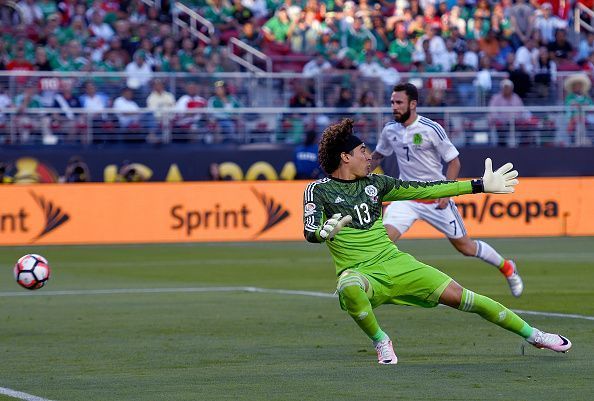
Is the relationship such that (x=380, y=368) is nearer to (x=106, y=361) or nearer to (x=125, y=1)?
(x=106, y=361)

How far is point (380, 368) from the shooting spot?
8.90 metres

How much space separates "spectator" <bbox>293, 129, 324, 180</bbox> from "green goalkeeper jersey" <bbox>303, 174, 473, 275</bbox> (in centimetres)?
1934

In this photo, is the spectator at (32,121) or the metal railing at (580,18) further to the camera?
the metal railing at (580,18)

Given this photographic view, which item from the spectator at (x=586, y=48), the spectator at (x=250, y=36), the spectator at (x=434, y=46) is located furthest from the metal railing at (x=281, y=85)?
the spectator at (x=586, y=48)

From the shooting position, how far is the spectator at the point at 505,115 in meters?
30.7

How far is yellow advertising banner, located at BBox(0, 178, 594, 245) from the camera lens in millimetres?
25953

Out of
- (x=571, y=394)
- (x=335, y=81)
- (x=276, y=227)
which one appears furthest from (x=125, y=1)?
(x=571, y=394)

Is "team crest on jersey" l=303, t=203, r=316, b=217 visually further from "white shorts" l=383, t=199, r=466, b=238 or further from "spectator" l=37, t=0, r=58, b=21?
"spectator" l=37, t=0, r=58, b=21

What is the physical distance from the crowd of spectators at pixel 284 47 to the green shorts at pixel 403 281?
64.2 feet

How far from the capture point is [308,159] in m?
28.8

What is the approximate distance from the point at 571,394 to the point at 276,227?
19250 millimetres

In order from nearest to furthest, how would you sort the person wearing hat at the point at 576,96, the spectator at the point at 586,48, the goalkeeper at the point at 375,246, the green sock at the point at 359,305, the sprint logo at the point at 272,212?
the green sock at the point at 359,305, the goalkeeper at the point at 375,246, the sprint logo at the point at 272,212, the person wearing hat at the point at 576,96, the spectator at the point at 586,48

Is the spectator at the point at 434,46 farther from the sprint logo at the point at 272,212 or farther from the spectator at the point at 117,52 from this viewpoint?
the sprint logo at the point at 272,212

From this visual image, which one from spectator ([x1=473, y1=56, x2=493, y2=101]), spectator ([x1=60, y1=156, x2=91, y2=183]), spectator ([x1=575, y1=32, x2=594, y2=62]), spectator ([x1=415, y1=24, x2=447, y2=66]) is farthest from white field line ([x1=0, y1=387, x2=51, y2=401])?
spectator ([x1=575, y1=32, x2=594, y2=62])
